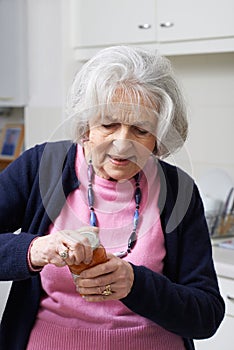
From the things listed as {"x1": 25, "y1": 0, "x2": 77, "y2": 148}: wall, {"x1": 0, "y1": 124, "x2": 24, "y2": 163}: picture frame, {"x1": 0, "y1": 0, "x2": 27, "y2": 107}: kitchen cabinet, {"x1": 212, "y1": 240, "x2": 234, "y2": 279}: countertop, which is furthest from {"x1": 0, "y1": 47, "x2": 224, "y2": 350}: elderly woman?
{"x1": 0, "y1": 124, "x2": 24, "y2": 163}: picture frame

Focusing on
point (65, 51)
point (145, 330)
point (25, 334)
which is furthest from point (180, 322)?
point (65, 51)

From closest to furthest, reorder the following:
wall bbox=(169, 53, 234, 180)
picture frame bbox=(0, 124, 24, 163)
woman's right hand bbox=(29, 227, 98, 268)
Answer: woman's right hand bbox=(29, 227, 98, 268), wall bbox=(169, 53, 234, 180), picture frame bbox=(0, 124, 24, 163)

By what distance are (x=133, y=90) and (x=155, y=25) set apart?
1480 mm

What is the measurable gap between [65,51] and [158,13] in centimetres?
46

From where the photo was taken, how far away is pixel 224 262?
84.0 inches

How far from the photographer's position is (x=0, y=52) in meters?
3.01

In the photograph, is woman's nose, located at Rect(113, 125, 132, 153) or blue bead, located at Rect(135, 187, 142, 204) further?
blue bead, located at Rect(135, 187, 142, 204)

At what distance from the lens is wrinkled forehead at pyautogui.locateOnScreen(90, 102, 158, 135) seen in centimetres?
106

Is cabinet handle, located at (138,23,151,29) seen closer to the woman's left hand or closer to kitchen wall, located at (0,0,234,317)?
kitchen wall, located at (0,0,234,317)

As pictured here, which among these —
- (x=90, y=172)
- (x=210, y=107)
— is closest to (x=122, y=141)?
(x=90, y=172)

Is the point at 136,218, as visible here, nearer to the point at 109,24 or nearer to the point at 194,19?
the point at 194,19

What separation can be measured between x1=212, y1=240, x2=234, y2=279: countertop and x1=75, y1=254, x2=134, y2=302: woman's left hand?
40.9 inches

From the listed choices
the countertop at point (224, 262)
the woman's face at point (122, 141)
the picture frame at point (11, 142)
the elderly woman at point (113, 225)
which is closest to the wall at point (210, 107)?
the countertop at point (224, 262)

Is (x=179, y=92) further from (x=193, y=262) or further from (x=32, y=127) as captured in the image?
(x=32, y=127)
